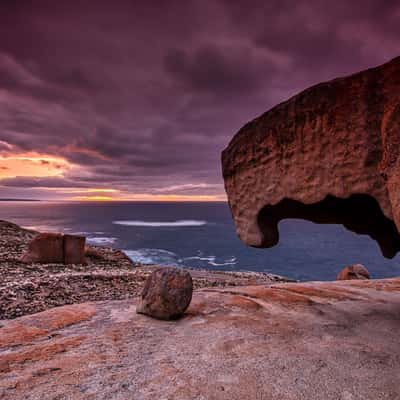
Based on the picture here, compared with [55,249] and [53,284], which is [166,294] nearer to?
[53,284]

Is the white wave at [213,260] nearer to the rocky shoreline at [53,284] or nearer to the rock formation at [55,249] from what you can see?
the rocky shoreline at [53,284]

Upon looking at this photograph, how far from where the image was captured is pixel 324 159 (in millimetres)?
4309

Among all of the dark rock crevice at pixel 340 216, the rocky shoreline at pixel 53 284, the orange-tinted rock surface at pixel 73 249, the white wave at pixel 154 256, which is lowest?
the white wave at pixel 154 256

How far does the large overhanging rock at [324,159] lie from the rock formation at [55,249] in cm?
1169

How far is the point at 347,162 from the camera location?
4.06 metres

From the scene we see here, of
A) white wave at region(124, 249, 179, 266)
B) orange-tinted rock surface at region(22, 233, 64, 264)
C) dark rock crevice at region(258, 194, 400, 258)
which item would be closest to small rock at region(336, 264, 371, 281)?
dark rock crevice at region(258, 194, 400, 258)

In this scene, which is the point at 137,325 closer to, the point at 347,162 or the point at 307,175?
the point at 307,175

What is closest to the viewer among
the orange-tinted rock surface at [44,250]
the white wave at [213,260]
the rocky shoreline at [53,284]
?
the rocky shoreline at [53,284]

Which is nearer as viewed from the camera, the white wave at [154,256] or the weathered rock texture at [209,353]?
the weathered rock texture at [209,353]

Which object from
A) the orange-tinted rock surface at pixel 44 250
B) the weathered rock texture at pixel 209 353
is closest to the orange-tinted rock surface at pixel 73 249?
the orange-tinted rock surface at pixel 44 250

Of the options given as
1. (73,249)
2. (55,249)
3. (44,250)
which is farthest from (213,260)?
(44,250)

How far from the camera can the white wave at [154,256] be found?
38.3 meters

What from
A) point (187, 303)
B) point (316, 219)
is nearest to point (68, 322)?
point (187, 303)

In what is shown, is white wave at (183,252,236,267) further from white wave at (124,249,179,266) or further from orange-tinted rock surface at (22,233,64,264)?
orange-tinted rock surface at (22,233,64,264)
